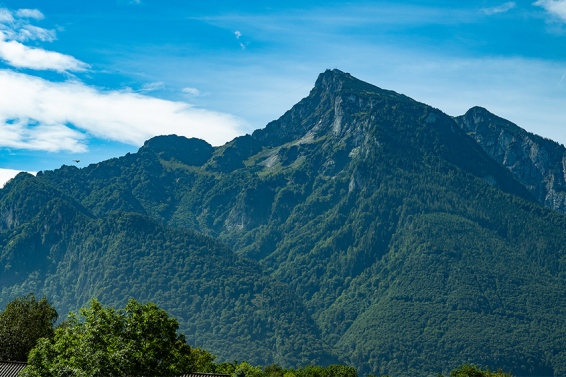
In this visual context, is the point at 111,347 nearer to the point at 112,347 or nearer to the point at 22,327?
the point at 112,347

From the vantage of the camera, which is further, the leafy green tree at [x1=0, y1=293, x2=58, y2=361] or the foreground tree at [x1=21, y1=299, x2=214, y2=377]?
the leafy green tree at [x1=0, y1=293, x2=58, y2=361]

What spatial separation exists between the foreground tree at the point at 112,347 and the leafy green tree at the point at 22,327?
1381 inches

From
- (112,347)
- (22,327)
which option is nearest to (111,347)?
(112,347)

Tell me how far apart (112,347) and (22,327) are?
50.8 m

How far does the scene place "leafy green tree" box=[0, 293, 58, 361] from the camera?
119562 mm

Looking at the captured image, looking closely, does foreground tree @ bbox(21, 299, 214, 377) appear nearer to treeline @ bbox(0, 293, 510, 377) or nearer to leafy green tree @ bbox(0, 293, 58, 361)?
treeline @ bbox(0, 293, 510, 377)

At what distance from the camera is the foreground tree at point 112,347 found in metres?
76.4

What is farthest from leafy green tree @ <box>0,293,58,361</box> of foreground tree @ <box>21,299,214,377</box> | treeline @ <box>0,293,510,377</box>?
foreground tree @ <box>21,299,214,377</box>

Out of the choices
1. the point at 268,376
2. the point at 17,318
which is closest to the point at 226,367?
the point at 268,376

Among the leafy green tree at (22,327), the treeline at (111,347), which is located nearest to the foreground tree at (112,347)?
the treeline at (111,347)

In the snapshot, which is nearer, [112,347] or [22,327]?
[112,347]

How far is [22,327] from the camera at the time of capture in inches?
4879

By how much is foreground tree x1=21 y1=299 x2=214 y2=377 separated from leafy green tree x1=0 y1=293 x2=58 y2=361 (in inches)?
1381

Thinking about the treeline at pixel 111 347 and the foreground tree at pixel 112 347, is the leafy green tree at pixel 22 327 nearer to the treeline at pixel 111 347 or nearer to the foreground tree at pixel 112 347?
the treeline at pixel 111 347
